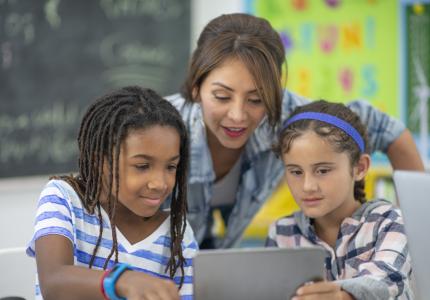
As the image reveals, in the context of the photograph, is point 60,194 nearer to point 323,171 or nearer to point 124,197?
point 124,197

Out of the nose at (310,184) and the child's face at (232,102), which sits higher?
the child's face at (232,102)

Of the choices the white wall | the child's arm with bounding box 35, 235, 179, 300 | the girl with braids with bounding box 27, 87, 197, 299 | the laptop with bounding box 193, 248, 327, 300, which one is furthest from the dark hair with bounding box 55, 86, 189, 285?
the white wall

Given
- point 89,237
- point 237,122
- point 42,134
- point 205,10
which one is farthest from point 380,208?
point 205,10

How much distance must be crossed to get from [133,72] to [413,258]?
254 cm

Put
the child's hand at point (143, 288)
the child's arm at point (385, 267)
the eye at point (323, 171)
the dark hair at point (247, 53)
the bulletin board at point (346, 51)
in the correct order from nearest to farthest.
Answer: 1. the child's hand at point (143, 288)
2. the child's arm at point (385, 267)
3. the eye at point (323, 171)
4. the dark hair at point (247, 53)
5. the bulletin board at point (346, 51)

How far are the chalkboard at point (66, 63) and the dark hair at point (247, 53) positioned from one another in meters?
1.46

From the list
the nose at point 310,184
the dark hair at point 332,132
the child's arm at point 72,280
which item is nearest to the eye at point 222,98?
the dark hair at point 332,132

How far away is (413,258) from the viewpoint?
3.61 ft

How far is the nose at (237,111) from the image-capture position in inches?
65.9

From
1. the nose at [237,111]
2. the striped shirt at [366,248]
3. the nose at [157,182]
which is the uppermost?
the nose at [237,111]

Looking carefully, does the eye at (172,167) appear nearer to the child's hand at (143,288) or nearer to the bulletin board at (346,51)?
the child's hand at (143,288)

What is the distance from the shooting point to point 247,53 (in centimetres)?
171

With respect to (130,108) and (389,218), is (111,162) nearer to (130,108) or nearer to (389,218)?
(130,108)

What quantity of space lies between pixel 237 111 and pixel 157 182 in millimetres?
405
